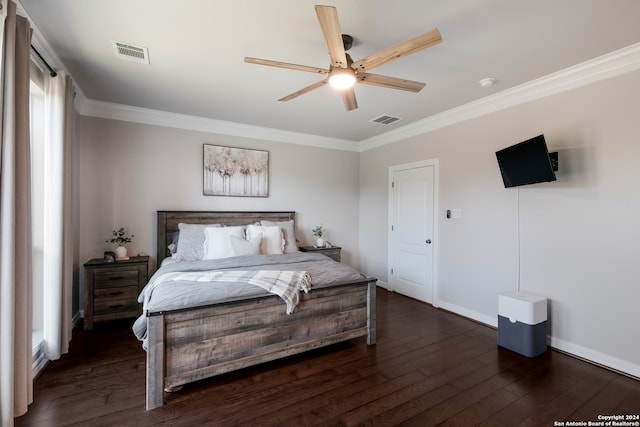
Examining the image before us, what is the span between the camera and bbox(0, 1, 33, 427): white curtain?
1544mm

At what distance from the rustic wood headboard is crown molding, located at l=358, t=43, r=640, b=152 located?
2.67 m

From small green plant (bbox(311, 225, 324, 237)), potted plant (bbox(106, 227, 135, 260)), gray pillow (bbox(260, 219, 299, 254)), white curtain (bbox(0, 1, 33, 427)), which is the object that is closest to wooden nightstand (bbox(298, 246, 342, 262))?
small green plant (bbox(311, 225, 324, 237))

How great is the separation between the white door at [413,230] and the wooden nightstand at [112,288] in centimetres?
356

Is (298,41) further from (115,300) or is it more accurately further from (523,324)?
(115,300)

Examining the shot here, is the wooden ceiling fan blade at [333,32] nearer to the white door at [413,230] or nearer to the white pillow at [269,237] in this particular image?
the white pillow at [269,237]

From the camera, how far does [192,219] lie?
13.1 feet

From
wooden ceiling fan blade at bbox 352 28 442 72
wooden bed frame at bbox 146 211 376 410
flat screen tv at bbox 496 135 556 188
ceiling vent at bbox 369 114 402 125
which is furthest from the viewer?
ceiling vent at bbox 369 114 402 125

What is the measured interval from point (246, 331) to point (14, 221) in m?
1.58

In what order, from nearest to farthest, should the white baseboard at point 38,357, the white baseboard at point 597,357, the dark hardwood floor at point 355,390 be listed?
the dark hardwood floor at point 355,390, the white baseboard at point 38,357, the white baseboard at point 597,357

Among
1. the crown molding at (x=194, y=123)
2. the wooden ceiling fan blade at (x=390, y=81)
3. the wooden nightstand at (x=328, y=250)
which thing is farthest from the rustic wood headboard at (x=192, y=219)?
the wooden ceiling fan blade at (x=390, y=81)

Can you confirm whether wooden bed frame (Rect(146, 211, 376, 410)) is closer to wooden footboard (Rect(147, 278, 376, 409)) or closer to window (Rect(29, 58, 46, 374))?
wooden footboard (Rect(147, 278, 376, 409))

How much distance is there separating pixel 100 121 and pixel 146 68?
1.47m

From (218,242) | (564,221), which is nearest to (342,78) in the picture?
(218,242)

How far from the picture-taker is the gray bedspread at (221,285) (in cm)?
208
